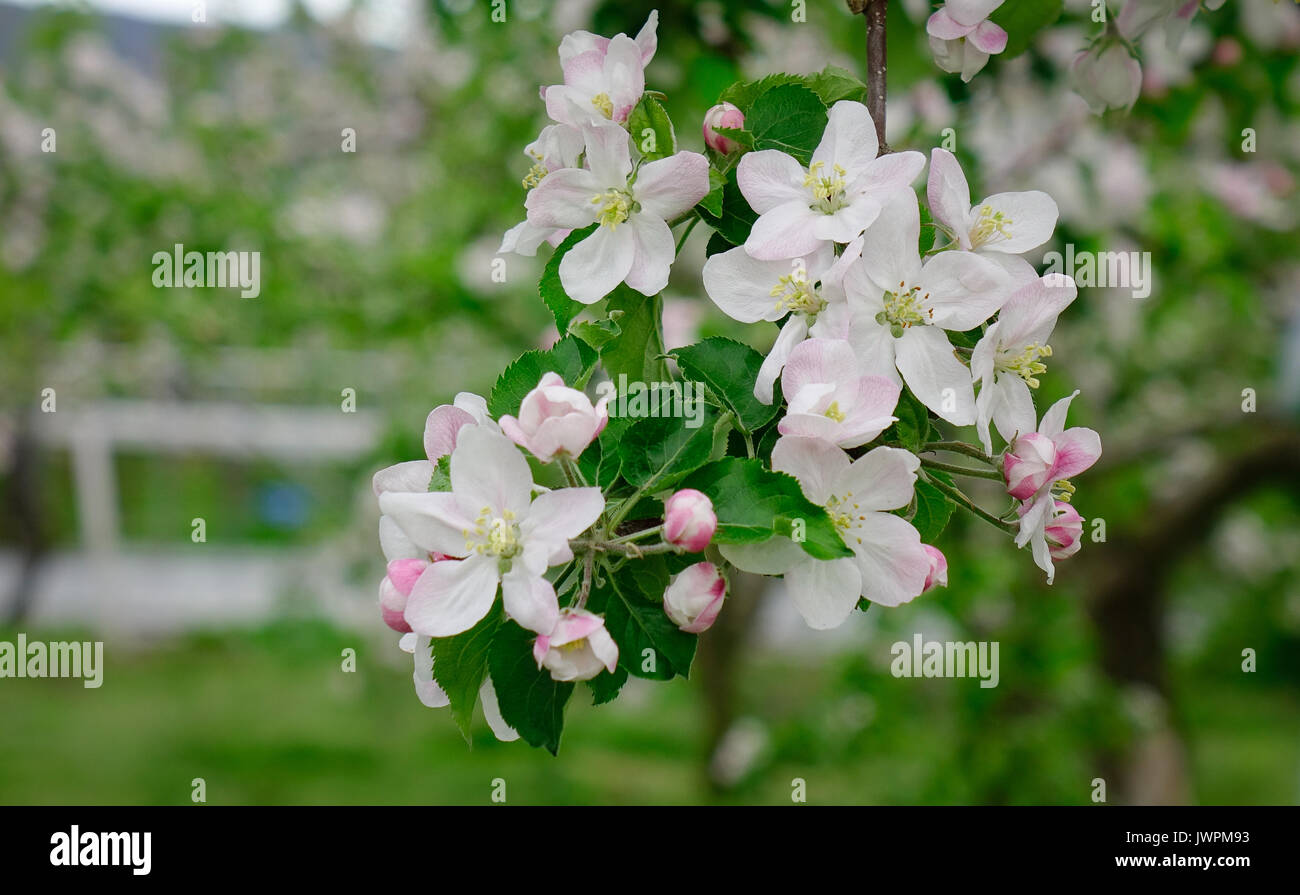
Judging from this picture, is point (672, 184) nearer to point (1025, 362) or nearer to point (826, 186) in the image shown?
point (826, 186)

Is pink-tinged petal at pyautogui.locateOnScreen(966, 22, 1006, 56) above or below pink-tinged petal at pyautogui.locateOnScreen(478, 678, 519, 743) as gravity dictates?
above

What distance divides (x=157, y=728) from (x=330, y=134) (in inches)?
106

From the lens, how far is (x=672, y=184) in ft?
2.15

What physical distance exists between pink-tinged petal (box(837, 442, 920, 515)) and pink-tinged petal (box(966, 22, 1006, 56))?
376mm

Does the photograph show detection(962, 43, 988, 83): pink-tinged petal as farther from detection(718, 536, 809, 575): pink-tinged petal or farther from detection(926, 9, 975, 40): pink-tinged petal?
detection(718, 536, 809, 575): pink-tinged petal

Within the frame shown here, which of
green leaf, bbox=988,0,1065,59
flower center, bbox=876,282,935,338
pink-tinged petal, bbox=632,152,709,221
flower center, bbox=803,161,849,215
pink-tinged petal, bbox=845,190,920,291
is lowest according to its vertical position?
flower center, bbox=876,282,935,338

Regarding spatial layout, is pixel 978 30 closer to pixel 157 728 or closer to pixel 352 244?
pixel 352 244

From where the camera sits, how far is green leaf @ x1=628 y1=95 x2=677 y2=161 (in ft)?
2.26

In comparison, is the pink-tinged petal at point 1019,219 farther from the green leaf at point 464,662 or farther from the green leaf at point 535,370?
the green leaf at point 464,662

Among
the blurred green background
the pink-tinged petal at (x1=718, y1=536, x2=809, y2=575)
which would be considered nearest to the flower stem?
the pink-tinged petal at (x1=718, y1=536, x2=809, y2=575)

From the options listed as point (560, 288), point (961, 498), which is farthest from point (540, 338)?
point (961, 498)

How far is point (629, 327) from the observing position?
0.69 meters

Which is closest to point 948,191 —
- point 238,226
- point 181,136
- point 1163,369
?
point 238,226

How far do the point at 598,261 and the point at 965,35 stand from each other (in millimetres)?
355
